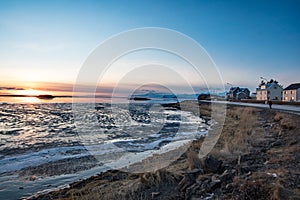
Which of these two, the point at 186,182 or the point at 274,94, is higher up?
the point at 274,94

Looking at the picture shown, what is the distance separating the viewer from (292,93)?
74.8 m

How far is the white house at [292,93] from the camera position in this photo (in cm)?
7212

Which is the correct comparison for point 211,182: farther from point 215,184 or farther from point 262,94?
point 262,94

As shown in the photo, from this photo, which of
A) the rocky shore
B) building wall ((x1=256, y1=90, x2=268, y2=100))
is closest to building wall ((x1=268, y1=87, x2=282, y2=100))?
building wall ((x1=256, y1=90, x2=268, y2=100))

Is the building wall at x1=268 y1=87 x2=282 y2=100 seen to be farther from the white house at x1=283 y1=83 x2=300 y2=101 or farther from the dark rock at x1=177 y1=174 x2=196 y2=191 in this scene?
the dark rock at x1=177 y1=174 x2=196 y2=191

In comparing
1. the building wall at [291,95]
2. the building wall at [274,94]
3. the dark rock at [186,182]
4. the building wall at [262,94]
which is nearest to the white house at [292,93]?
the building wall at [291,95]

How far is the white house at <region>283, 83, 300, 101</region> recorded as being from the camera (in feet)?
237

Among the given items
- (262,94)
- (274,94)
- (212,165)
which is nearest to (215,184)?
(212,165)

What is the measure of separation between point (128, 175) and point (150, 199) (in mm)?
2829

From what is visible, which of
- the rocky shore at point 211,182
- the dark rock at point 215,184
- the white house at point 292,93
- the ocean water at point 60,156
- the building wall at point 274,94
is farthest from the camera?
the building wall at point 274,94

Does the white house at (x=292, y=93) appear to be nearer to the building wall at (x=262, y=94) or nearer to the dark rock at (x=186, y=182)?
the building wall at (x=262, y=94)

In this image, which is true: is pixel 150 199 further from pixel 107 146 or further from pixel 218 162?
pixel 107 146

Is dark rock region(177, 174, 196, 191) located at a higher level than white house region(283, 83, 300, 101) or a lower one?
lower

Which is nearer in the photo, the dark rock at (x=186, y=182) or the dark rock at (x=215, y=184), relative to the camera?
the dark rock at (x=215, y=184)
